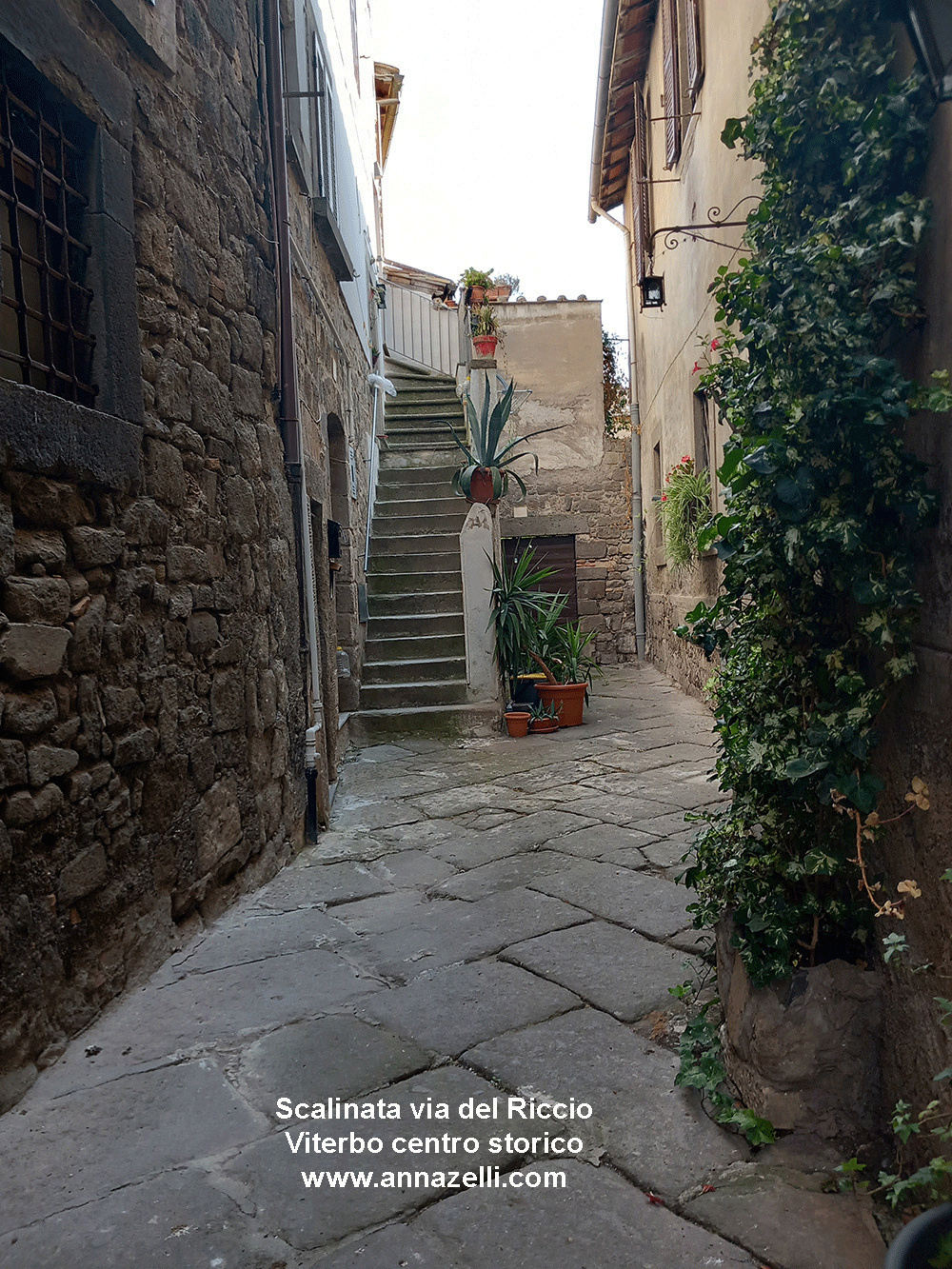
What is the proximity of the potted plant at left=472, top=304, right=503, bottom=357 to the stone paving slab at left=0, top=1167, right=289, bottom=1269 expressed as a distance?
33.6 feet

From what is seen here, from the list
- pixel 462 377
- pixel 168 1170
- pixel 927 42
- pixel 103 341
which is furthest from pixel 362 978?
pixel 462 377

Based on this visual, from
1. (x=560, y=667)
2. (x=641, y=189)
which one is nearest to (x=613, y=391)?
(x=641, y=189)

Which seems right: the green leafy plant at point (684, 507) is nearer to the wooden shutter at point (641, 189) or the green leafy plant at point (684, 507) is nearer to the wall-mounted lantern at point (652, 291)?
the wall-mounted lantern at point (652, 291)

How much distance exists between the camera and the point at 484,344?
11.0 metres

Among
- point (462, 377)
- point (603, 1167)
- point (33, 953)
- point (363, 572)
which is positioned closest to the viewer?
point (603, 1167)

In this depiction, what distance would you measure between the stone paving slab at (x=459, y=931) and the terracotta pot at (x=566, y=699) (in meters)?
3.46

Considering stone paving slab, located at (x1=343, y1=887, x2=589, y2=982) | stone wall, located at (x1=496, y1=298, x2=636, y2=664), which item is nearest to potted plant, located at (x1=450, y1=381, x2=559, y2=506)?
stone paving slab, located at (x1=343, y1=887, x2=589, y2=982)

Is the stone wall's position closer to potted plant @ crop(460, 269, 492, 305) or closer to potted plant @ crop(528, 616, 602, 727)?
potted plant @ crop(460, 269, 492, 305)

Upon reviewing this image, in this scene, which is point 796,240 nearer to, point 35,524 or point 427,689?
point 35,524

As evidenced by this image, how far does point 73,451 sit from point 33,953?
1.23 m

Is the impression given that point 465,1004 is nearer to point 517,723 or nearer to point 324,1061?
point 324,1061

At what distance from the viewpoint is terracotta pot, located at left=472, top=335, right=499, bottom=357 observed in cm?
1092

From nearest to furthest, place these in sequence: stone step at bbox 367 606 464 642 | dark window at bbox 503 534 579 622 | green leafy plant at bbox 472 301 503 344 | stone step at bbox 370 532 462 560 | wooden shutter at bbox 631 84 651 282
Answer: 1. stone step at bbox 367 606 464 642
2. stone step at bbox 370 532 462 560
3. wooden shutter at bbox 631 84 651 282
4. green leafy plant at bbox 472 301 503 344
5. dark window at bbox 503 534 579 622

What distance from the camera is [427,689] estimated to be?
6.81 metres
